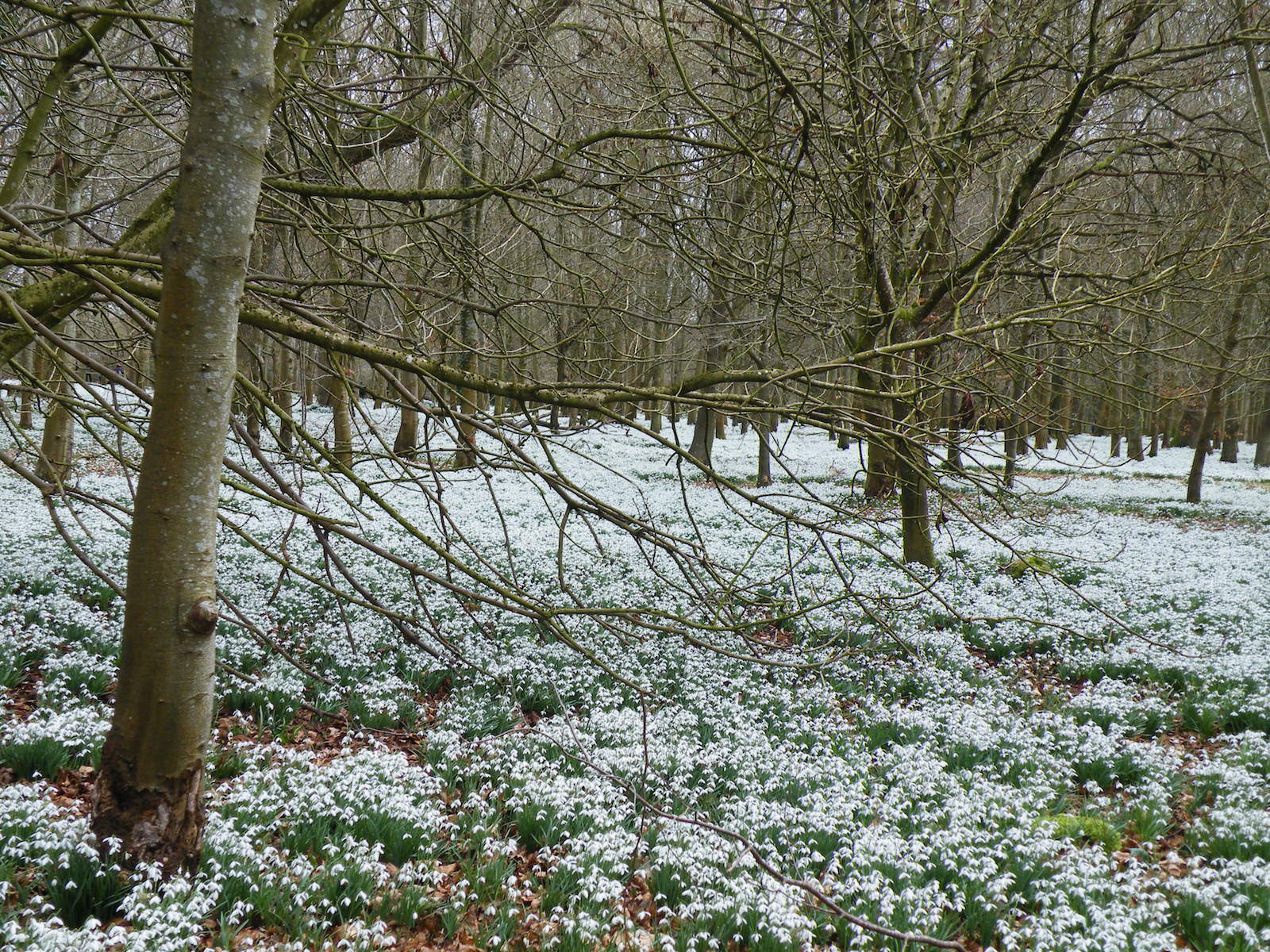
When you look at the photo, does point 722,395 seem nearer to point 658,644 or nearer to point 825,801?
point 825,801

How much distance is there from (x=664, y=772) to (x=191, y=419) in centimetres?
325

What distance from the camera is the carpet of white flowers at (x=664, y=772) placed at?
304cm

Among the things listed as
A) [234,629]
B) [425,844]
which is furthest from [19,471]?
[234,629]

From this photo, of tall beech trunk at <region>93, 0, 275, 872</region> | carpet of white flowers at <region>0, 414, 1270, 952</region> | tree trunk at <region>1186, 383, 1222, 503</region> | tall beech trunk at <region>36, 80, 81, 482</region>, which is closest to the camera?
tall beech trunk at <region>93, 0, 275, 872</region>

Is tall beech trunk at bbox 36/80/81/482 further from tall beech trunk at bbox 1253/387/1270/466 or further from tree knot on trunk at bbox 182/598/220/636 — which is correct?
tall beech trunk at bbox 1253/387/1270/466

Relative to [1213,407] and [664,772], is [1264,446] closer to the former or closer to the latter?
[1213,407]

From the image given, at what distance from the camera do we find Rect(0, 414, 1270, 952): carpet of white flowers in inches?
120

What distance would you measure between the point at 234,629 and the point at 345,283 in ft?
13.3

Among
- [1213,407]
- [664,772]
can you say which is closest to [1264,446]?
[1213,407]

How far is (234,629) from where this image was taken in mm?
6543

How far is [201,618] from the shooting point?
261 centimetres

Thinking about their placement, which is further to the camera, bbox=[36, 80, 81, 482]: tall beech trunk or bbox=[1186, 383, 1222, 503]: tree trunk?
bbox=[1186, 383, 1222, 503]: tree trunk

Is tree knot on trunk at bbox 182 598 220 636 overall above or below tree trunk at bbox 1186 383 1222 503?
below

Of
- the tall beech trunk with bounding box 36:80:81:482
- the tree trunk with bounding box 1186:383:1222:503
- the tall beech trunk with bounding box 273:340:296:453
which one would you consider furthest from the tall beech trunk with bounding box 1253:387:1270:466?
the tall beech trunk with bounding box 36:80:81:482
